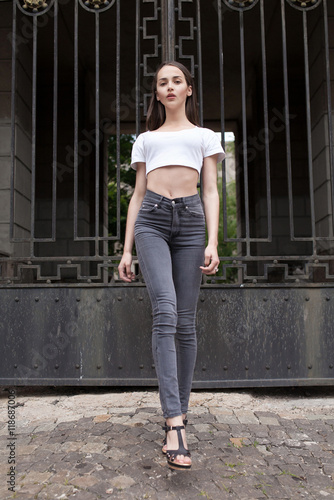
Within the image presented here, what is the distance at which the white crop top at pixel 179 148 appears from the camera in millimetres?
2250

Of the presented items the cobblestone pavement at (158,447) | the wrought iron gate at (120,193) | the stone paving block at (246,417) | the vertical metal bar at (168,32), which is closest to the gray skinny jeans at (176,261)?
the cobblestone pavement at (158,447)

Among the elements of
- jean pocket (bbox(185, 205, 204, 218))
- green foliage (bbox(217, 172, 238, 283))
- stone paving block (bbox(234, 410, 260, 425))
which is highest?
green foliage (bbox(217, 172, 238, 283))

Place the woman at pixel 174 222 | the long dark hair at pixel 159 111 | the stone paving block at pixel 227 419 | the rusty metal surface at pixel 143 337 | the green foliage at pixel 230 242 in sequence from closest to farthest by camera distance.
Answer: the woman at pixel 174 222
the long dark hair at pixel 159 111
the stone paving block at pixel 227 419
the rusty metal surface at pixel 143 337
the green foliage at pixel 230 242

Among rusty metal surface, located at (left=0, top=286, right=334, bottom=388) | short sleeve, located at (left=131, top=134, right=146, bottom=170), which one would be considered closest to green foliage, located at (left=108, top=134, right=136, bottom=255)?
rusty metal surface, located at (left=0, top=286, right=334, bottom=388)

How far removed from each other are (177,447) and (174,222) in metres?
1.01

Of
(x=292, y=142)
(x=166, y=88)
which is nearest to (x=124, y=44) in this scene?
(x=292, y=142)

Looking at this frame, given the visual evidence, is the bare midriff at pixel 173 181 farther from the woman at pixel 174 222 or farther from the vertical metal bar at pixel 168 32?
the vertical metal bar at pixel 168 32

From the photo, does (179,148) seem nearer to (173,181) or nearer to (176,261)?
(173,181)

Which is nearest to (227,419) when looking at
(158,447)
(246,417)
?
(246,417)

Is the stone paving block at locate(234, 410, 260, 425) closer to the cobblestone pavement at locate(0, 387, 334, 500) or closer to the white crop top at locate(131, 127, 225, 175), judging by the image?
the cobblestone pavement at locate(0, 387, 334, 500)

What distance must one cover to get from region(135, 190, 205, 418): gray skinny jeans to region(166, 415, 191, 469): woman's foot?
0.55 feet

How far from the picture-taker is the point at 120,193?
563 cm

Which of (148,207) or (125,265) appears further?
(125,265)

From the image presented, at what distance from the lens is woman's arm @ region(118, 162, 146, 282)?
236cm
